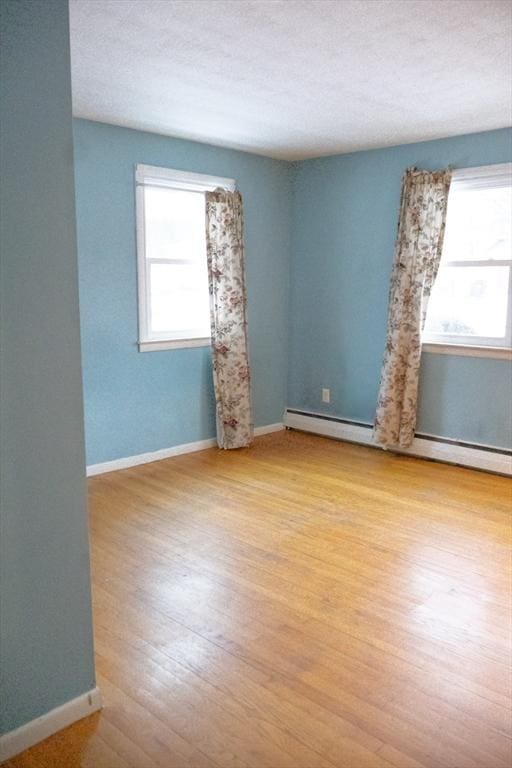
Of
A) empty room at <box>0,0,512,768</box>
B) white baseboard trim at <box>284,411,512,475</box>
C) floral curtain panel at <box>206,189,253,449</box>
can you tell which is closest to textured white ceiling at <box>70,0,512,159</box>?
empty room at <box>0,0,512,768</box>

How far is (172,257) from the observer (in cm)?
469

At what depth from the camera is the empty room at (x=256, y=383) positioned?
5.81 feet

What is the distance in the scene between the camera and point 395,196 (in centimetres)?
480

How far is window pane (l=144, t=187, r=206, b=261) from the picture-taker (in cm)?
452

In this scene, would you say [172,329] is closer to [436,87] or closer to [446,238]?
[446,238]

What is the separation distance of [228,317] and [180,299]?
0.41 metres

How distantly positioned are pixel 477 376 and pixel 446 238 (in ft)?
3.54

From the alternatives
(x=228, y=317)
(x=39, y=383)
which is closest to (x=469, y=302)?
(x=228, y=317)

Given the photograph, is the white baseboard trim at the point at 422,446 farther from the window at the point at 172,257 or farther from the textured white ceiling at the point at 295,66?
the textured white ceiling at the point at 295,66

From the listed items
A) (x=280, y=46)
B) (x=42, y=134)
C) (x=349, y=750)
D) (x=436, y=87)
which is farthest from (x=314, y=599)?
(x=436, y=87)

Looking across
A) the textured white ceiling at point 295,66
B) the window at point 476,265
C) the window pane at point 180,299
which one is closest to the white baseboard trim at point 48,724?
the textured white ceiling at point 295,66

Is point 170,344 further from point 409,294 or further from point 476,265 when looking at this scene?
point 476,265

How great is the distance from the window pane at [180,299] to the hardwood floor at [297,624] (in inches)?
49.3

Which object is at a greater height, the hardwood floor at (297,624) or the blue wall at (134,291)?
the blue wall at (134,291)
